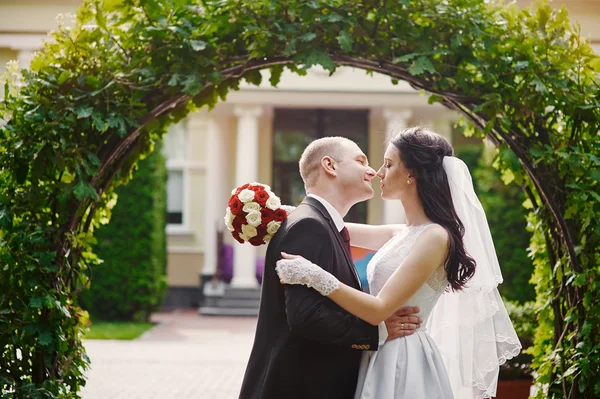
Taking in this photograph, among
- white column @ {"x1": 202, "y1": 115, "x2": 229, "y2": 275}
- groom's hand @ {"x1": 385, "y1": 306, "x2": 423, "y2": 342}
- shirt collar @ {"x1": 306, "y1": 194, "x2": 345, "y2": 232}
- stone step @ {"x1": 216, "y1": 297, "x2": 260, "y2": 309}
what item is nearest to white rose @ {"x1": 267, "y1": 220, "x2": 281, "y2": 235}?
shirt collar @ {"x1": 306, "y1": 194, "x2": 345, "y2": 232}

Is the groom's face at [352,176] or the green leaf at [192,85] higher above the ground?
the green leaf at [192,85]

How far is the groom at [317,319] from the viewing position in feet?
11.2

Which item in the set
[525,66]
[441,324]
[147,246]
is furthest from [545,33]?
[147,246]

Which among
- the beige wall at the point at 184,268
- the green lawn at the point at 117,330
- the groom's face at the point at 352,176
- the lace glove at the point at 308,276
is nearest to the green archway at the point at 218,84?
the groom's face at the point at 352,176

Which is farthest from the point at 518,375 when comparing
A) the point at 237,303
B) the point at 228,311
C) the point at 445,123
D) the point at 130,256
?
the point at 445,123

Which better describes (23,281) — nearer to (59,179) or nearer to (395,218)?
(59,179)

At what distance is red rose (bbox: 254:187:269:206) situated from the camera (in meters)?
3.78

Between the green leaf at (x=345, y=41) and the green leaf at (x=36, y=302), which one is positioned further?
the green leaf at (x=345, y=41)

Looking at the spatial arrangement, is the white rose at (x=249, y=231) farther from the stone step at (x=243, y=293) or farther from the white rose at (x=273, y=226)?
the stone step at (x=243, y=293)

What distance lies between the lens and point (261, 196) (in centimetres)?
383

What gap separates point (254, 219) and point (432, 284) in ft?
3.25

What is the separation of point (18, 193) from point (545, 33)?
11.7 feet

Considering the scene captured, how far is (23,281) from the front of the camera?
4.57 m

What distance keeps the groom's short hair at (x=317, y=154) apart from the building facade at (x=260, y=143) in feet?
38.2
